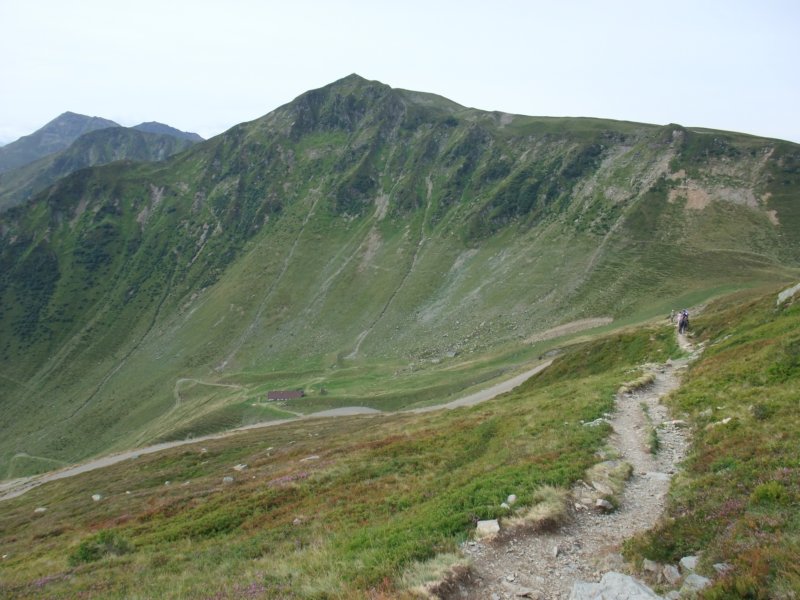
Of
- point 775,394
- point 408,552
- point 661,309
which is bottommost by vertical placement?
point 661,309

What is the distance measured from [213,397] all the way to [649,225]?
433 feet

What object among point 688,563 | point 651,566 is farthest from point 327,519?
point 688,563

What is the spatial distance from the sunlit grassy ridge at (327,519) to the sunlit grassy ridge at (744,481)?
12.6ft

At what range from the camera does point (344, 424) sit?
66312 millimetres

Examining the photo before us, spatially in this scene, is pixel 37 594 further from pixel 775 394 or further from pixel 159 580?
pixel 775 394

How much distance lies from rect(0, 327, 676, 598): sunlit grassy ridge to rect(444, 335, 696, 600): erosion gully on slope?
1.19 m

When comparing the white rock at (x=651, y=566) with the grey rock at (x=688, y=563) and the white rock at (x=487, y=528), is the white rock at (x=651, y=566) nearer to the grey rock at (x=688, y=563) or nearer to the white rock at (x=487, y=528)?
the grey rock at (x=688, y=563)

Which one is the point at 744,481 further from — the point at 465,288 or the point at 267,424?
the point at 465,288

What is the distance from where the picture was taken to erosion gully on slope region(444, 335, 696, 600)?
10.1 metres

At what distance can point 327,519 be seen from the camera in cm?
1872

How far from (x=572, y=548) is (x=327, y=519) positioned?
34.8 feet

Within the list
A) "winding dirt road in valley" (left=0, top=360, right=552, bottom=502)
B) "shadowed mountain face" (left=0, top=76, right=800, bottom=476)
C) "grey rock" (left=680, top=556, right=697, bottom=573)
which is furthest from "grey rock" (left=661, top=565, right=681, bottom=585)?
"shadowed mountain face" (left=0, top=76, right=800, bottom=476)

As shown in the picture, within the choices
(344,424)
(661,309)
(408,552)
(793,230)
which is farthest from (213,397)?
(793,230)

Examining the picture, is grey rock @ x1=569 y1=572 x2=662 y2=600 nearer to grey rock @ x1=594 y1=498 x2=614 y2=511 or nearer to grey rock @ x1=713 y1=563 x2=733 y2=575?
grey rock @ x1=713 y1=563 x2=733 y2=575
